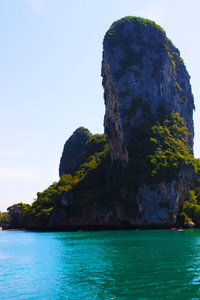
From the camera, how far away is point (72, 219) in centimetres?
6925

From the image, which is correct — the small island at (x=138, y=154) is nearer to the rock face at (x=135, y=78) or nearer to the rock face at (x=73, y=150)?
the rock face at (x=135, y=78)

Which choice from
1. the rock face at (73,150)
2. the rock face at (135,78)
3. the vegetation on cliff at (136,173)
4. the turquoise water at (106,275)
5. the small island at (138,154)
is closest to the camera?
the turquoise water at (106,275)

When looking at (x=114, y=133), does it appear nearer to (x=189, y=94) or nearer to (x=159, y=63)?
(x=159, y=63)

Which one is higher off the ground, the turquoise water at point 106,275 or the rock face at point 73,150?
the rock face at point 73,150

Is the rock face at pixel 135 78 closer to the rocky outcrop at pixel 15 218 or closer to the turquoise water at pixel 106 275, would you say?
the rocky outcrop at pixel 15 218

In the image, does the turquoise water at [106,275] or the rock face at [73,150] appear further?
the rock face at [73,150]

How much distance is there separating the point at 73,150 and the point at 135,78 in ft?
175

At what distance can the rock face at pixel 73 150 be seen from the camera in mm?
118331

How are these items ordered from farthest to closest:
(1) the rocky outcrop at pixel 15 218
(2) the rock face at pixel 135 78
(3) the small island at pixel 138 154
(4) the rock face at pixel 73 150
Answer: (4) the rock face at pixel 73 150, (1) the rocky outcrop at pixel 15 218, (2) the rock face at pixel 135 78, (3) the small island at pixel 138 154

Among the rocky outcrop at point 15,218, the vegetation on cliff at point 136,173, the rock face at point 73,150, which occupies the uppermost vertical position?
the rock face at point 73,150

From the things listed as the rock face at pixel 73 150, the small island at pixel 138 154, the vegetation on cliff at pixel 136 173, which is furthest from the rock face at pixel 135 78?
the rock face at pixel 73 150

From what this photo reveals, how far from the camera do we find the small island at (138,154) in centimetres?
5803

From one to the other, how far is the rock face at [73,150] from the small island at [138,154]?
1151 inches

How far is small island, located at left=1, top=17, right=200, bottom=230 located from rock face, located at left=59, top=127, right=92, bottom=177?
95.9 ft
